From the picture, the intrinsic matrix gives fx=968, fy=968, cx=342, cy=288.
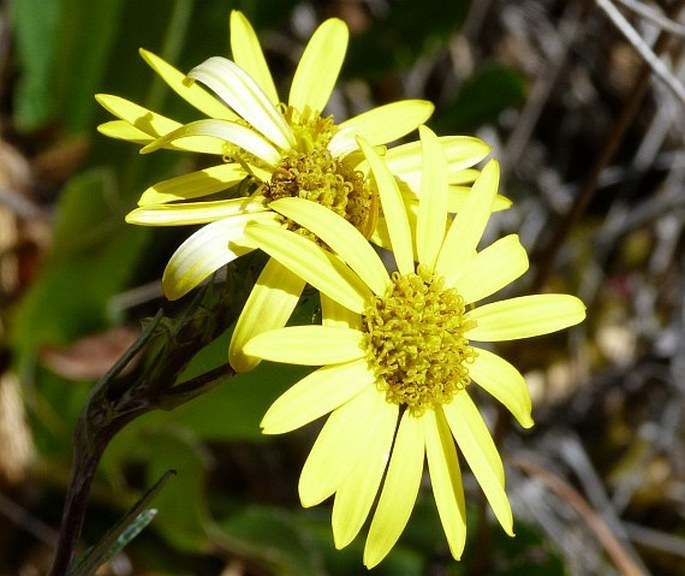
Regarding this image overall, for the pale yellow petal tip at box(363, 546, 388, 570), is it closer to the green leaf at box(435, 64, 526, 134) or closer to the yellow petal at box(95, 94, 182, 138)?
the yellow petal at box(95, 94, 182, 138)

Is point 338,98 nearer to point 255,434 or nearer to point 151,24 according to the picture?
point 151,24

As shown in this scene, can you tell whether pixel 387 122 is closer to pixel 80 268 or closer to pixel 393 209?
pixel 393 209

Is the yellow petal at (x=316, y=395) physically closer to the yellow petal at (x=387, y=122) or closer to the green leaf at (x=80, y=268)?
the yellow petal at (x=387, y=122)

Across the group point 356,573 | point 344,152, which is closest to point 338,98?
point 356,573

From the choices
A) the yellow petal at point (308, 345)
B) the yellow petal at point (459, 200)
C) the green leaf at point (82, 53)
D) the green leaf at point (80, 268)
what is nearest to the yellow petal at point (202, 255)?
the yellow petal at point (308, 345)

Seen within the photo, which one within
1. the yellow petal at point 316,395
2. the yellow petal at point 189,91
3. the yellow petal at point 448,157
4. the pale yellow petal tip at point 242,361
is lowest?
the yellow petal at point 316,395

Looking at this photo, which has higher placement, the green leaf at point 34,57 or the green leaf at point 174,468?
the green leaf at point 34,57

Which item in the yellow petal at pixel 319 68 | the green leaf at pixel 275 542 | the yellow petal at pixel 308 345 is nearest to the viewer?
the yellow petal at pixel 308 345

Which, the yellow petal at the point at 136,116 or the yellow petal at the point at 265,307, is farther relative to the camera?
the yellow petal at the point at 136,116
